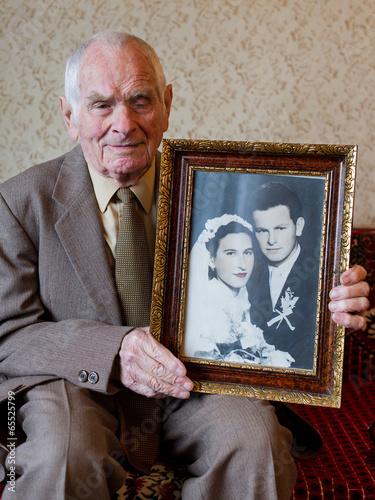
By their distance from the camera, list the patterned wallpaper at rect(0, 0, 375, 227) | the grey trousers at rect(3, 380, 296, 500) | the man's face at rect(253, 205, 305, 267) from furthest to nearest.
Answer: the patterned wallpaper at rect(0, 0, 375, 227) → the man's face at rect(253, 205, 305, 267) → the grey trousers at rect(3, 380, 296, 500)

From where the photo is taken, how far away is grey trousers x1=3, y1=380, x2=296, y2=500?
1.03 m

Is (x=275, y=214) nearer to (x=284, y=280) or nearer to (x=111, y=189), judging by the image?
(x=284, y=280)

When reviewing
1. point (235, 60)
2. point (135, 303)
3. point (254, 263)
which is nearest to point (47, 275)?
point (135, 303)

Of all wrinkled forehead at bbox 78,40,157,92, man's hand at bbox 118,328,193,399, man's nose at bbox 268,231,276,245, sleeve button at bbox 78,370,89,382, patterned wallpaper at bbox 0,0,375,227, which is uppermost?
patterned wallpaper at bbox 0,0,375,227

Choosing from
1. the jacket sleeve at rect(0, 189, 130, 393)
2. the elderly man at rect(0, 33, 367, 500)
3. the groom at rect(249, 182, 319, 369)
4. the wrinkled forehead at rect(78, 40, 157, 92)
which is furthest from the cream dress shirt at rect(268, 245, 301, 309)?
the wrinkled forehead at rect(78, 40, 157, 92)

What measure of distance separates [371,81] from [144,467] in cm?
166

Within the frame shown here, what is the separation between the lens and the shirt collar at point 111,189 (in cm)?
141

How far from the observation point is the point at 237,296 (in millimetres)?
1140

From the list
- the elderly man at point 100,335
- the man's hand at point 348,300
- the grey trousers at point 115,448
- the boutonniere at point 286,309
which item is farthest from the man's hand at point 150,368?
the man's hand at point 348,300

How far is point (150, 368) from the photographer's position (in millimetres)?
1134

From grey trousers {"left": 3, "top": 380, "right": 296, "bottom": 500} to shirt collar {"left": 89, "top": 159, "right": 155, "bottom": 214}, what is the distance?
484 millimetres

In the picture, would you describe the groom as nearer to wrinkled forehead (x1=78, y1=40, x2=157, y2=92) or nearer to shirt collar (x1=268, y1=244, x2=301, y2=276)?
shirt collar (x1=268, y1=244, x2=301, y2=276)

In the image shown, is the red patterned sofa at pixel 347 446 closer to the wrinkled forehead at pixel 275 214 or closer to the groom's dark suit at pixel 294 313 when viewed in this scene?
the groom's dark suit at pixel 294 313

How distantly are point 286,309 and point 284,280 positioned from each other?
0.20 feet
